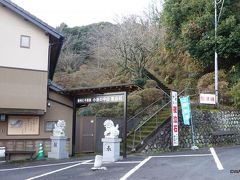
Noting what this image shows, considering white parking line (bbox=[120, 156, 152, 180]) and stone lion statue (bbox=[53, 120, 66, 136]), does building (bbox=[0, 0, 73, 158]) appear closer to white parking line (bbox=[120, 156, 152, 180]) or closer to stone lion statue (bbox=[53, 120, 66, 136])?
stone lion statue (bbox=[53, 120, 66, 136])

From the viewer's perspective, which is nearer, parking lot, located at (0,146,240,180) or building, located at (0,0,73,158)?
parking lot, located at (0,146,240,180)

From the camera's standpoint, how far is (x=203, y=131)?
1895cm

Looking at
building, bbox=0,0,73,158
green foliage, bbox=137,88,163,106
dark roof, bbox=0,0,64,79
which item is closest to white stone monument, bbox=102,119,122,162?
building, bbox=0,0,73,158

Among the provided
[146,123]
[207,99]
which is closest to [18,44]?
[146,123]

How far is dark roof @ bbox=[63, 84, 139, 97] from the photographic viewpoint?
48.2 feet

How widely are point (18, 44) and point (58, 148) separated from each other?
214 inches

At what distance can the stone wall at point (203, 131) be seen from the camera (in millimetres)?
17172

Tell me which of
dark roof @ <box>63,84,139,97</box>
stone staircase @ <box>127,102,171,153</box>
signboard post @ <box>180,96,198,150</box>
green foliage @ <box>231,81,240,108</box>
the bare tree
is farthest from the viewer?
the bare tree

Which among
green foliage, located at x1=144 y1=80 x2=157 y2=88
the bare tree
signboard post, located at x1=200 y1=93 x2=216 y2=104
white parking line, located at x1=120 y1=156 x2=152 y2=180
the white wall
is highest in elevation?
the bare tree

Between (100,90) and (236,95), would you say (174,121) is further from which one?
(236,95)

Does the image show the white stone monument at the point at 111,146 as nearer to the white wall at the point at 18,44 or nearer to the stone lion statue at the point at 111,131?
the stone lion statue at the point at 111,131

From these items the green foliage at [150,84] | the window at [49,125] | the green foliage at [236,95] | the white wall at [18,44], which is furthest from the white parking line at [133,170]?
the green foliage at [150,84]

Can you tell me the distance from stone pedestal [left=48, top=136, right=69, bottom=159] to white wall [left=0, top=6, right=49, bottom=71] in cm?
354

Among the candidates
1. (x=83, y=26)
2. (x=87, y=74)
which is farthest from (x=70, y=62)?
(x=83, y=26)
